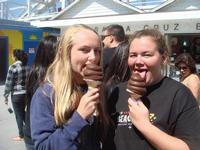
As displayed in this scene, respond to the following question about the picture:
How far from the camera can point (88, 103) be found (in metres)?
1.88

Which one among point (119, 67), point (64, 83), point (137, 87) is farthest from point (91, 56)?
point (119, 67)

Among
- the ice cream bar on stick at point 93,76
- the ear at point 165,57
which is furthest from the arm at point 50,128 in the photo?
the ear at point 165,57

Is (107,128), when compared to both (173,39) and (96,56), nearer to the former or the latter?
(96,56)

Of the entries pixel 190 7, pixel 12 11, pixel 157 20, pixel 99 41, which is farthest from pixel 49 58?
pixel 12 11

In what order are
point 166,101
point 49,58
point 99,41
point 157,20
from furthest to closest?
point 157,20, point 49,58, point 99,41, point 166,101

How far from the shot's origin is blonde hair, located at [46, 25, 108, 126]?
6.45ft

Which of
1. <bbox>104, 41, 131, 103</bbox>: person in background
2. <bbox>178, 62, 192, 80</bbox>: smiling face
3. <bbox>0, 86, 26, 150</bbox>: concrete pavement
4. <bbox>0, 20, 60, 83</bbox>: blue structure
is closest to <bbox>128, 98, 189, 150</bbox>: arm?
<bbox>104, 41, 131, 103</bbox>: person in background

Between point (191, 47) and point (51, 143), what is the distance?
48.7ft

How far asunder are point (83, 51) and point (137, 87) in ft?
1.16

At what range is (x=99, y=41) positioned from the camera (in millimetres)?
2127

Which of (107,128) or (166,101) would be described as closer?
(166,101)

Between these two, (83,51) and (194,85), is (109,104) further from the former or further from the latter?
(194,85)

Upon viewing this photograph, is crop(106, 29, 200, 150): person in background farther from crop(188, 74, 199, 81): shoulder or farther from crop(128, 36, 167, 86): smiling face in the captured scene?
crop(188, 74, 199, 81): shoulder

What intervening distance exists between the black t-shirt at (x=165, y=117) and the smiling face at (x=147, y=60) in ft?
0.21
